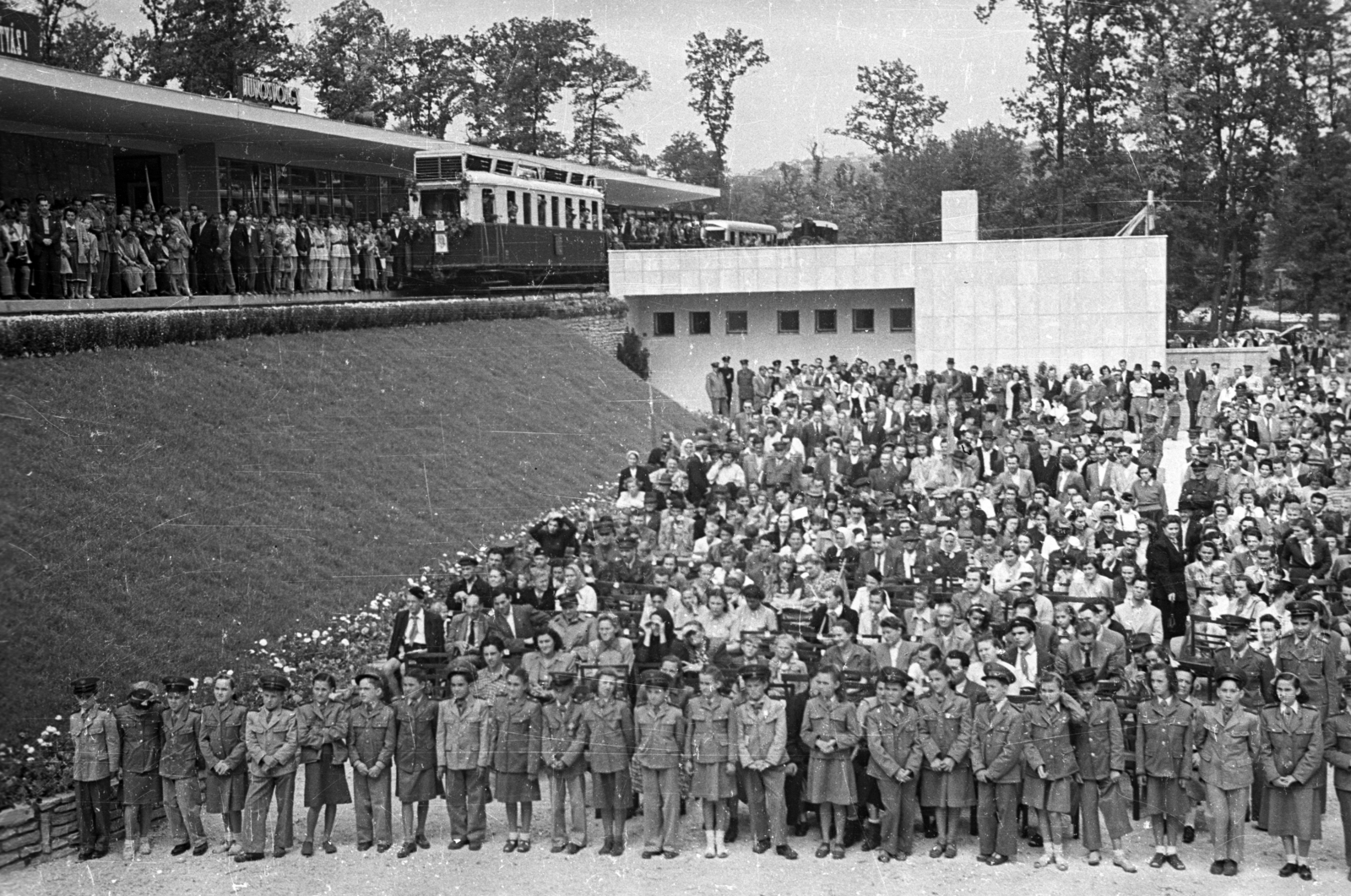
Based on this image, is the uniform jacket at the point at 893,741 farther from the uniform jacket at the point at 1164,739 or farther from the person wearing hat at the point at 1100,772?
the uniform jacket at the point at 1164,739

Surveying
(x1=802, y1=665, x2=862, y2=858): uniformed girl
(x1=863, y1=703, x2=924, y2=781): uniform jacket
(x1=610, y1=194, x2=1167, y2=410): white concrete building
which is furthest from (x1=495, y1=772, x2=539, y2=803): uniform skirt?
(x1=610, y1=194, x2=1167, y2=410): white concrete building

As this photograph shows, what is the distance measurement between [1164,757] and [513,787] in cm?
482

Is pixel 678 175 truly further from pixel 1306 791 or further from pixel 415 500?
pixel 1306 791

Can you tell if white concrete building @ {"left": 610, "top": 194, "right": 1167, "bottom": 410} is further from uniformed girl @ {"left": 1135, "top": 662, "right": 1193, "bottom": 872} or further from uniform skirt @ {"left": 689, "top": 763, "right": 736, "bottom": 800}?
uniform skirt @ {"left": 689, "top": 763, "right": 736, "bottom": 800}

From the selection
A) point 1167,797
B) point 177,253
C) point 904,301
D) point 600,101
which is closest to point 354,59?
point 600,101

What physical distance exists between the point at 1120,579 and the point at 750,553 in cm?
369

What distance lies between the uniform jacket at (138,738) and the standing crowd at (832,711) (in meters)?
0.02

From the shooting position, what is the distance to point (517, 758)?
35.7 ft

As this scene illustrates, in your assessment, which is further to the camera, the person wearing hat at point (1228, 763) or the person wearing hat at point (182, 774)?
the person wearing hat at point (182, 774)

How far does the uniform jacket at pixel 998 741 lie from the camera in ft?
33.9

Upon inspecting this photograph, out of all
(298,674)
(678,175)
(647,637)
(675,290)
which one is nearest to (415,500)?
(298,674)

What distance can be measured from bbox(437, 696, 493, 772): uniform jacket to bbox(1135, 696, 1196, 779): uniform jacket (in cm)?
486

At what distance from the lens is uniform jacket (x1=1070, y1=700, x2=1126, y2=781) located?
1033 cm

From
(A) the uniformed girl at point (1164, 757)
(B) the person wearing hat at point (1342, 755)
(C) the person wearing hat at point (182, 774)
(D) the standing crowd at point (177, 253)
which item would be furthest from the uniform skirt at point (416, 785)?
(D) the standing crowd at point (177, 253)
